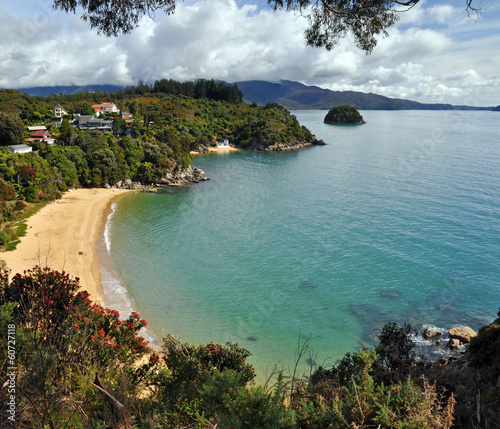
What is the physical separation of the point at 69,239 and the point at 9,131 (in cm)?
→ 3603

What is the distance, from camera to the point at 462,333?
60.4ft

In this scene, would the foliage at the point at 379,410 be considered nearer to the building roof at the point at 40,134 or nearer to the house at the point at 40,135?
the house at the point at 40,135

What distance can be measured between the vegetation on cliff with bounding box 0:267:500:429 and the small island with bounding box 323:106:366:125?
177562mm

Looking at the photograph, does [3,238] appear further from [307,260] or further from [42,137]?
[42,137]

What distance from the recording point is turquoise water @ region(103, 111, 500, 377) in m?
20.0

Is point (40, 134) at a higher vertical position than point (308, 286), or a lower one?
higher

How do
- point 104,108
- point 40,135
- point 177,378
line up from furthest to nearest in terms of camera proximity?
point 104,108 < point 40,135 < point 177,378

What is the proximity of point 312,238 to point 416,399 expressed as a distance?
25959mm

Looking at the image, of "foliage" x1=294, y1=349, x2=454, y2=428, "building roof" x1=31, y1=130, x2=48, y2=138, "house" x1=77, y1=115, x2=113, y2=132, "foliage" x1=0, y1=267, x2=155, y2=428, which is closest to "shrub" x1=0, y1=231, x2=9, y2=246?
"foliage" x1=0, y1=267, x2=155, y2=428

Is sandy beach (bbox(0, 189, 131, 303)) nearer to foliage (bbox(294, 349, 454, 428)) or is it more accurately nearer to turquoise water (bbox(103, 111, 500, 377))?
turquoise water (bbox(103, 111, 500, 377))

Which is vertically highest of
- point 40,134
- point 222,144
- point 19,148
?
point 222,144

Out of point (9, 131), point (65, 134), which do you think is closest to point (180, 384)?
point (65, 134)

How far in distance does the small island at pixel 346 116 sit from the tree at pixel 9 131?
155848 mm

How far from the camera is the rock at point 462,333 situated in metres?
18.2
